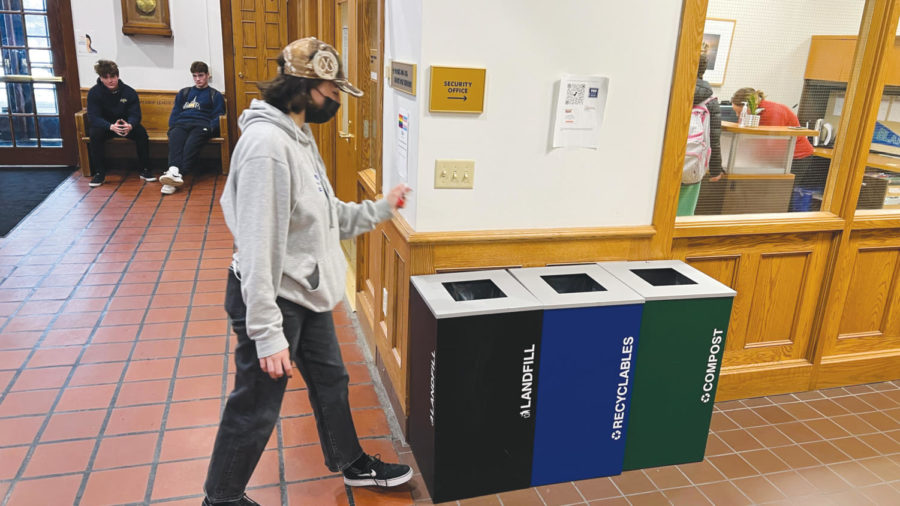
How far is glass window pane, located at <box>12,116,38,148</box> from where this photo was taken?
7344 mm

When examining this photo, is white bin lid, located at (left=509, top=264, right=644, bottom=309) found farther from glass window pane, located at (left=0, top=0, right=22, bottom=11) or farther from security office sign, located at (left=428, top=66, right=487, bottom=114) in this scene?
glass window pane, located at (left=0, top=0, right=22, bottom=11)

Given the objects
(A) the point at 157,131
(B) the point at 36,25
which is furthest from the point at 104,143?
(B) the point at 36,25

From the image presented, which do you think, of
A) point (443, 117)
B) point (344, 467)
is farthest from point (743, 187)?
point (344, 467)

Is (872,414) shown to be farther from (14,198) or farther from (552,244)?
(14,198)

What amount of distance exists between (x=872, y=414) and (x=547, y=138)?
7.16 ft

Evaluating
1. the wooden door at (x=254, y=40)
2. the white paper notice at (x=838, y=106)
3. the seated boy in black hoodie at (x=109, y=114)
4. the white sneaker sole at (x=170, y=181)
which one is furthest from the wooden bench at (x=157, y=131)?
the white paper notice at (x=838, y=106)

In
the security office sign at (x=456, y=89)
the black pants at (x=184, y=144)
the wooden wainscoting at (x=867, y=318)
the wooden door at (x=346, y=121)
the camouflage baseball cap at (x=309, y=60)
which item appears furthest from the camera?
the black pants at (x=184, y=144)

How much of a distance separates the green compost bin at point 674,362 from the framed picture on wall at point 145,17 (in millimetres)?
6530

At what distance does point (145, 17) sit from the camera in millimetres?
7188

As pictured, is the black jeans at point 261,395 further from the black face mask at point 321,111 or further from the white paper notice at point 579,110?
the white paper notice at point 579,110

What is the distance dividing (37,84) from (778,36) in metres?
7.64

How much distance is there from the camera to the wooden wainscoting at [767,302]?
A: 2996 millimetres

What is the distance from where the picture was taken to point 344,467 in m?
2.39

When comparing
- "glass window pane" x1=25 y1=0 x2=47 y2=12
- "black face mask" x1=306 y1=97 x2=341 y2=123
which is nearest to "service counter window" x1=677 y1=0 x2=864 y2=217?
"black face mask" x1=306 y1=97 x2=341 y2=123
